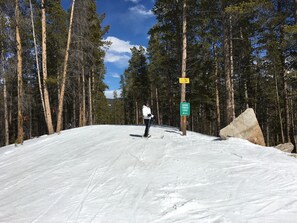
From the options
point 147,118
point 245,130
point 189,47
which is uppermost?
point 189,47

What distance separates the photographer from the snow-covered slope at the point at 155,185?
4805mm

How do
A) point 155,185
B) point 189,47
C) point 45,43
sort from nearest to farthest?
point 155,185
point 45,43
point 189,47

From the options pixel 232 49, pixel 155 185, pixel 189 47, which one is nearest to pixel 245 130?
pixel 155 185

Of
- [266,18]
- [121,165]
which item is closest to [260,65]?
[266,18]

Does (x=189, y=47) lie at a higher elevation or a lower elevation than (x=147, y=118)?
higher

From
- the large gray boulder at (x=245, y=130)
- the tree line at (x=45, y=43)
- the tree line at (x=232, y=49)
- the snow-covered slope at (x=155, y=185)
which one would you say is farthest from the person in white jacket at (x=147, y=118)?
the tree line at (x=45, y=43)

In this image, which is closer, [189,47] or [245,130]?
[245,130]

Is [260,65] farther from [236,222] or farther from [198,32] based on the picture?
[236,222]

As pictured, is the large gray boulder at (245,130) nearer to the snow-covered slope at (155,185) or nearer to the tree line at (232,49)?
the snow-covered slope at (155,185)

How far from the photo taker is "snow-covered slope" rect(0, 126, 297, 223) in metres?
4.80

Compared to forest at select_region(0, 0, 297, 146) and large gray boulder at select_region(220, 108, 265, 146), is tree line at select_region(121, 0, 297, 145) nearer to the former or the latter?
forest at select_region(0, 0, 297, 146)

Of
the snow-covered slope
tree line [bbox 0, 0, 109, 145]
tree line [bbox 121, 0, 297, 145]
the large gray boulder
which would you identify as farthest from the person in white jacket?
tree line [bbox 0, 0, 109, 145]

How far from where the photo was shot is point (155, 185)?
6207mm

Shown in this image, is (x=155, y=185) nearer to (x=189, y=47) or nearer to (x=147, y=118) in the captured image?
(x=147, y=118)
